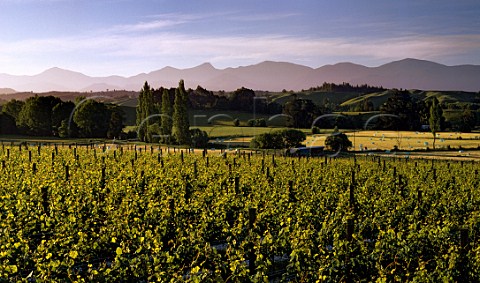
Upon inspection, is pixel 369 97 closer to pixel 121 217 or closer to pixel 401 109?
pixel 401 109

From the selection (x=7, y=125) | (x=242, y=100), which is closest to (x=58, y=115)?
(x=7, y=125)

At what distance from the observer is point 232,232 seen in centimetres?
1160

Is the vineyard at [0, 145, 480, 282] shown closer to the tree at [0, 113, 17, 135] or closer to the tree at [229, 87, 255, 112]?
the tree at [0, 113, 17, 135]

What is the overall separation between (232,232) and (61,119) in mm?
70585

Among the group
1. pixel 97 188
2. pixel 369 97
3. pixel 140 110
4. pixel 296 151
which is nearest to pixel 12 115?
pixel 140 110

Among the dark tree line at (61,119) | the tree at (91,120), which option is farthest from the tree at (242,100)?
the tree at (91,120)

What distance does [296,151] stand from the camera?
195 feet

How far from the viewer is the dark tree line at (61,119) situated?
72688 millimetres

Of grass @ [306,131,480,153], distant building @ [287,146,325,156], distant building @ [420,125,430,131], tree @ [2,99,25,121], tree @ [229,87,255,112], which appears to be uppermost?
tree @ [229,87,255,112]

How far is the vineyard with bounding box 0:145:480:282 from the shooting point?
→ 8594mm

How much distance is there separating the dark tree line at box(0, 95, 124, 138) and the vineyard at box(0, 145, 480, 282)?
51.4 meters

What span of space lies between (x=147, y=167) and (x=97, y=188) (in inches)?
300

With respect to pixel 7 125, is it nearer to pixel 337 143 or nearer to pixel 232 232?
pixel 337 143

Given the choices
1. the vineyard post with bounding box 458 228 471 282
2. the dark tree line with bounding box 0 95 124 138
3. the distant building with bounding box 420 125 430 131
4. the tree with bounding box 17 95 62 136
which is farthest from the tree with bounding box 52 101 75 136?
the vineyard post with bounding box 458 228 471 282
